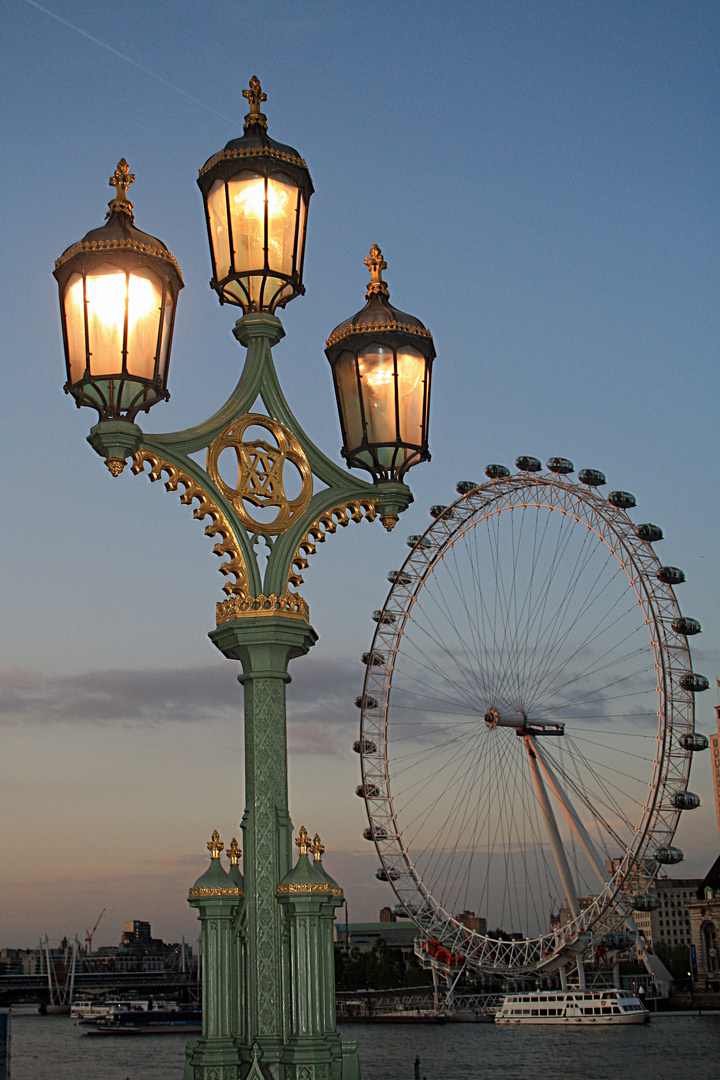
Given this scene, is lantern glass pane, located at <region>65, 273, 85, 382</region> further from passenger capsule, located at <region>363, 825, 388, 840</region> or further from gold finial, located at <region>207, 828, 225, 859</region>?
passenger capsule, located at <region>363, 825, 388, 840</region>

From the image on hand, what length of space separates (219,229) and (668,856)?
4358 centimetres

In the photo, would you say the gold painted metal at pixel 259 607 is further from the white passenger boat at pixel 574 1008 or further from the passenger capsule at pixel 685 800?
the white passenger boat at pixel 574 1008

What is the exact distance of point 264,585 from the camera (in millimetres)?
5602

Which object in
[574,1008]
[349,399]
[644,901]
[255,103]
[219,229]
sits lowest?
[574,1008]

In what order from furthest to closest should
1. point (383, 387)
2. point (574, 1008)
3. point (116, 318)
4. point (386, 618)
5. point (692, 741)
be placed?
1. point (574, 1008)
2. point (386, 618)
3. point (692, 741)
4. point (383, 387)
5. point (116, 318)

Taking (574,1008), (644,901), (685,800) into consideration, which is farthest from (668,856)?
(574,1008)

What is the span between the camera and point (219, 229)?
5.87m

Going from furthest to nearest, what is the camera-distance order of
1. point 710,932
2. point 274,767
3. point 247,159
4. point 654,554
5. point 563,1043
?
1. point 710,932
2. point 563,1043
3. point 654,554
4. point 247,159
5. point 274,767

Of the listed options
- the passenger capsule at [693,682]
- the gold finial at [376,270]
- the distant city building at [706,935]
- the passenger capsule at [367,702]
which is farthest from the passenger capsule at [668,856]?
the distant city building at [706,935]

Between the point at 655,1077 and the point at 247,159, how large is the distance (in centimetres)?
4882

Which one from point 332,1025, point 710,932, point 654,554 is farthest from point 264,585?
point 710,932

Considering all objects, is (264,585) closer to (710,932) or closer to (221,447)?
(221,447)

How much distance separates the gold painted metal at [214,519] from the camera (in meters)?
5.49

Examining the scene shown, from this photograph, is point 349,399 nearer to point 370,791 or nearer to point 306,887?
point 306,887
